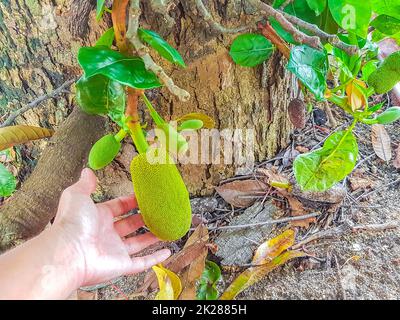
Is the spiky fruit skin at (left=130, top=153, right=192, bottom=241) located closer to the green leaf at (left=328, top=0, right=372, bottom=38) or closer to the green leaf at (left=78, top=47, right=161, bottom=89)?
the green leaf at (left=78, top=47, right=161, bottom=89)

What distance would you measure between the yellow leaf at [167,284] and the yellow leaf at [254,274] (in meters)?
0.09

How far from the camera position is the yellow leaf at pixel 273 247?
833 mm

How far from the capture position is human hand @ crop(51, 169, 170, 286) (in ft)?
2.48

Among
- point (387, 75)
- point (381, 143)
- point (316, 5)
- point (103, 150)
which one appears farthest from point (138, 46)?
point (381, 143)

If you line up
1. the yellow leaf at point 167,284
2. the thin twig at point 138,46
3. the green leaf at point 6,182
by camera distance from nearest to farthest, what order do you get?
1. the thin twig at point 138,46
2. the yellow leaf at point 167,284
3. the green leaf at point 6,182

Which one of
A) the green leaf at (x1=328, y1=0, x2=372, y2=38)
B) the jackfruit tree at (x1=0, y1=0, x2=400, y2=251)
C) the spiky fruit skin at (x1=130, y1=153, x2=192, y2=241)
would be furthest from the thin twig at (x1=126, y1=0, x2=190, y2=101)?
the green leaf at (x1=328, y1=0, x2=372, y2=38)

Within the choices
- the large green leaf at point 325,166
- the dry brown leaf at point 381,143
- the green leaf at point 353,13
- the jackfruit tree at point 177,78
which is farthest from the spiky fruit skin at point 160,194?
the dry brown leaf at point 381,143

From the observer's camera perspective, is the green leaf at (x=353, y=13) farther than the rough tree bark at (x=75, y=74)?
No

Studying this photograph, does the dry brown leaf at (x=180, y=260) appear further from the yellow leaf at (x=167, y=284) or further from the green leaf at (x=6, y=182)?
the green leaf at (x=6, y=182)

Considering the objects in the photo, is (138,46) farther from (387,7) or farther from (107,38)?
(387,7)

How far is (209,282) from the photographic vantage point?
2.75ft

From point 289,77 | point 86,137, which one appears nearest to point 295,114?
point 289,77

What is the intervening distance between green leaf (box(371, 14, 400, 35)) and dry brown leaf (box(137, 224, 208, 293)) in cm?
51

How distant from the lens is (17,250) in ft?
2.36
